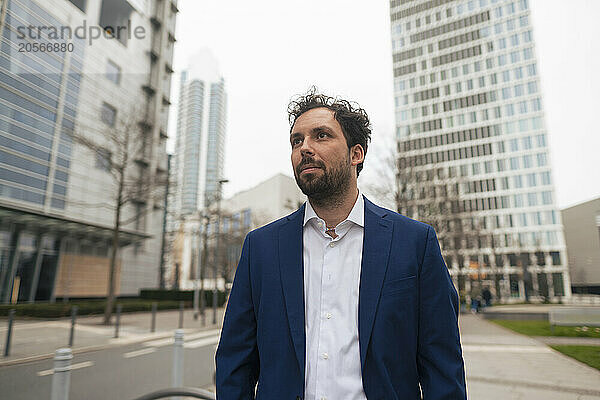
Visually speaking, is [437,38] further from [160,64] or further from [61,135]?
[61,135]

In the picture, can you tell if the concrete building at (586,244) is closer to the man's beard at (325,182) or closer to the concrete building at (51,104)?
the man's beard at (325,182)

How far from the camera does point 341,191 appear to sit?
159cm

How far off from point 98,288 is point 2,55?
50.4 feet

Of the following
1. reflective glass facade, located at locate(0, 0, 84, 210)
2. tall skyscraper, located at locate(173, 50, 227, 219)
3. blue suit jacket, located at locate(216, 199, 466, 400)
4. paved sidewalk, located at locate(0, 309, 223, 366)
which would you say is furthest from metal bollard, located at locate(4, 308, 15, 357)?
tall skyscraper, located at locate(173, 50, 227, 219)

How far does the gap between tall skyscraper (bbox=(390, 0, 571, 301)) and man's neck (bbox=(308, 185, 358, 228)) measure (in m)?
54.8

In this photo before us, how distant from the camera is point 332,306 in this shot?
1421 millimetres

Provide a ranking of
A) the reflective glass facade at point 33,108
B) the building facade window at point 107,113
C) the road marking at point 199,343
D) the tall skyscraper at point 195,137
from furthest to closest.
A: the tall skyscraper at point 195,137, the road marking at point 199,343, the building facade window at point 107,113, the reflective glass facade at point 33,108

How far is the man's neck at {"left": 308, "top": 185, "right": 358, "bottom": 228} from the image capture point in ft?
5.26

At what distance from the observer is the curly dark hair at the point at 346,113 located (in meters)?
1.63

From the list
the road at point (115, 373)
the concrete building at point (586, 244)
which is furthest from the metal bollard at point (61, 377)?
the concrete building at point (586, 244)

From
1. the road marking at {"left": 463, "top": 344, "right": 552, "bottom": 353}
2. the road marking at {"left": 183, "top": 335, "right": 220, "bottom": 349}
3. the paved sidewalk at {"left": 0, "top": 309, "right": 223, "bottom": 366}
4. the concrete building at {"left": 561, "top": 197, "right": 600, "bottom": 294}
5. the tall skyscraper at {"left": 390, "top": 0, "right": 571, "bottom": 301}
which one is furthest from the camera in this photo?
the tall skyscraper at {"left": 390, "top": 0, "right": 571, "bottom": 301}

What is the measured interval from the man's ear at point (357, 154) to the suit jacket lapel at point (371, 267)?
9.8 inches

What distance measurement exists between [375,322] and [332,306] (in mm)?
177

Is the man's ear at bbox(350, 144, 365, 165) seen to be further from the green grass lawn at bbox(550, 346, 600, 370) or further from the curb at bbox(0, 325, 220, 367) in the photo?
the green grass lawn at bbox(550, 346, 600, 370)
